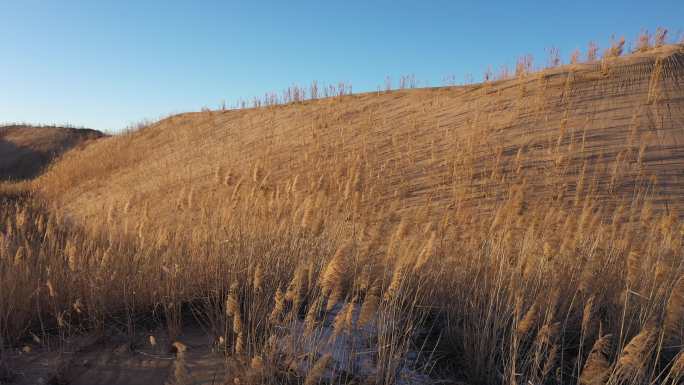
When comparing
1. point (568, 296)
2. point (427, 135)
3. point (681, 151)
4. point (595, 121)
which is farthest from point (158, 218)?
point (681, 151)

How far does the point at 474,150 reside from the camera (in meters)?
6.56

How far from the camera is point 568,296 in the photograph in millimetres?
2715

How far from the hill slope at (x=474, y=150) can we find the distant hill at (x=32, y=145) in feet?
34.6

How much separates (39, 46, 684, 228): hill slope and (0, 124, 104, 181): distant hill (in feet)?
34.6

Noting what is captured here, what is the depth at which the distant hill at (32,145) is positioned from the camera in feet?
65.2

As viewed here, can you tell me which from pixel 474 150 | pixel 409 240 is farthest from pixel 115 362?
pixel 474 150

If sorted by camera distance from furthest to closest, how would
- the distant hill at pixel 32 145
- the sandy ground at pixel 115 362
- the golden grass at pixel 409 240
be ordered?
the distant hill at pixel 32 145
the sandy ground at pixel 115 362
the golden grass at pixel 409 240

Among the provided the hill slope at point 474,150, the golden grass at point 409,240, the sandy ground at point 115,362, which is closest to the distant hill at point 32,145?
the golden grass at point 409,240

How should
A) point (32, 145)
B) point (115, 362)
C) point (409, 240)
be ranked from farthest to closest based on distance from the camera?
point (32, 145), point (409, 240), point (115, 362)

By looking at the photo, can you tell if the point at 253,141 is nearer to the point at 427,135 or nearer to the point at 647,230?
the point at 427,135

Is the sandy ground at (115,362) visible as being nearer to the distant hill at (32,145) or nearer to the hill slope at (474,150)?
the hill slope at (474,150)

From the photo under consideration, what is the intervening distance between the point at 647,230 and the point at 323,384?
3743mm

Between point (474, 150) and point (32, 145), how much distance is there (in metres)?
24.6

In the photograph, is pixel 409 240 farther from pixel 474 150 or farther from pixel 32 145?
pixel 32 145
